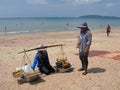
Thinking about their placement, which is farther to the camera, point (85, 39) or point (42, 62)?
point (42, 62)

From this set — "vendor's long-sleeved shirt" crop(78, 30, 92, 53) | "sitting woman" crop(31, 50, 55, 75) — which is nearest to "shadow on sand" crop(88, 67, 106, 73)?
"vendor's long-sleeved shirt" crop(78, 30, 92, 53)

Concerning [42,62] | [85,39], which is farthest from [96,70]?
[42,62]

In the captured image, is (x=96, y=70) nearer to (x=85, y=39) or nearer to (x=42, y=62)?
(x=85, y=39)

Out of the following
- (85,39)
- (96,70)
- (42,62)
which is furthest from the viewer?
(96,70)

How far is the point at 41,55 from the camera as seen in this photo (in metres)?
8.62

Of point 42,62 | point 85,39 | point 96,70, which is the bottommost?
point 96,70

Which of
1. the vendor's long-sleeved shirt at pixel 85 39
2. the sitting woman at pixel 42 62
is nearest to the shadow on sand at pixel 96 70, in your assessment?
the vendor's long-sleeved shirt at pixel 85 39

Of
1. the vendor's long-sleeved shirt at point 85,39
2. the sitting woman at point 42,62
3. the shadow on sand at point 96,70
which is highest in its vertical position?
the vendor's long-sleeved shirt at point 85,39

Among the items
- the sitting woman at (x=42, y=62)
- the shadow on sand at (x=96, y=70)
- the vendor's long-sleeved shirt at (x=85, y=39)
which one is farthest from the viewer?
the shadow on sand at (x=96, y=70)

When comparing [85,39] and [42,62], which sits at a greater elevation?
A: [85,39]

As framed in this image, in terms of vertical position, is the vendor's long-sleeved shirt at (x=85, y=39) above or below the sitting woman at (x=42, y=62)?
above

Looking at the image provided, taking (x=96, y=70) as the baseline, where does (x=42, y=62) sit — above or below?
above

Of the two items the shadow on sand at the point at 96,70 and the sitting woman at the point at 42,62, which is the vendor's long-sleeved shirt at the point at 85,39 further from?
the sitting woman at the point at 42,62

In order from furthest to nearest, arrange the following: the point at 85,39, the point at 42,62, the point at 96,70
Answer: the point at 96,70, the point at 42,62, the point at 85,39
